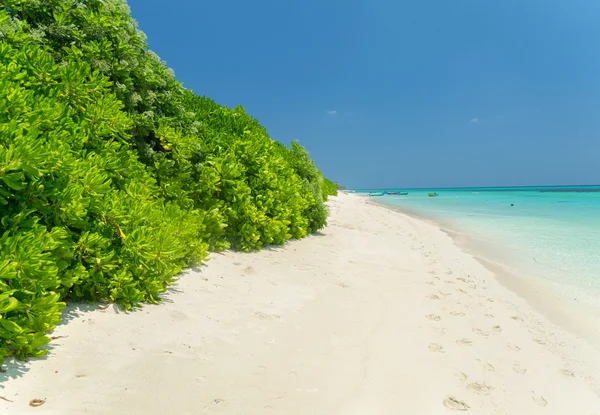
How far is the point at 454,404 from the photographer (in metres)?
2.49

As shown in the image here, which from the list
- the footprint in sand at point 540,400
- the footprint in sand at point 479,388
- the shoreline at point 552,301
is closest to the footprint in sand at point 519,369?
the footprint in sand at point 540,400

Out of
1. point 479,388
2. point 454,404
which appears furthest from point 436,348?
point 454,404

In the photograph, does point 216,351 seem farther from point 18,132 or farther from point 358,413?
point 18,132

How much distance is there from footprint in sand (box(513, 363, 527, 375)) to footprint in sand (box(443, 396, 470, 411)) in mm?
947

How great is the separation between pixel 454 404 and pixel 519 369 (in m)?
1.10

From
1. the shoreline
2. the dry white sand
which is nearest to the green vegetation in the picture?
the dry white sand

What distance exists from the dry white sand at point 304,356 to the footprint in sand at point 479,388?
0.04 ft

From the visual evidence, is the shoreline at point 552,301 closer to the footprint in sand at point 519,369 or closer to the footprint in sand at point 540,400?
the footprint in sand at point 519,369

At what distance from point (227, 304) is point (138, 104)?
3.38 m

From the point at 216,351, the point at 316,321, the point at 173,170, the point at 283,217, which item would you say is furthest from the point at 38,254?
the point at 283,217

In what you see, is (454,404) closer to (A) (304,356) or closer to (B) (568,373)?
(A) (304,356)

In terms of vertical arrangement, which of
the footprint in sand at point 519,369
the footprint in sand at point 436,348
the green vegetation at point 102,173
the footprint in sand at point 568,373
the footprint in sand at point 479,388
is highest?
the green vegetation at point 102,173

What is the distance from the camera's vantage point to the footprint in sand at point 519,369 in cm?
307

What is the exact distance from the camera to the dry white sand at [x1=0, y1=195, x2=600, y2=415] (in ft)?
7.18
